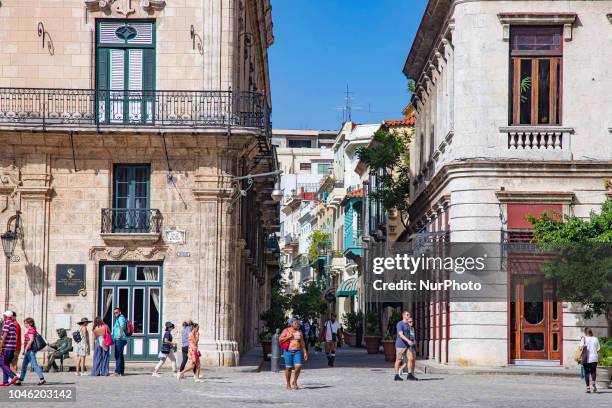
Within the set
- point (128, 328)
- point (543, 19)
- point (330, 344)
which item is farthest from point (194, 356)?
point (543, 19)

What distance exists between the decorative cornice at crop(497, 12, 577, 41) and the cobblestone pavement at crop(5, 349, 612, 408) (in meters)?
8.67

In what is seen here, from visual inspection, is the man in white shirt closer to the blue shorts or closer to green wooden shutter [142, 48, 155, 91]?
green wooden shutter [142, 48, 155, 91]

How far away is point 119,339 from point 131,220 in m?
3.51

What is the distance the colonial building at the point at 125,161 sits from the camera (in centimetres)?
3108

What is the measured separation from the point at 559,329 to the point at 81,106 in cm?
1321

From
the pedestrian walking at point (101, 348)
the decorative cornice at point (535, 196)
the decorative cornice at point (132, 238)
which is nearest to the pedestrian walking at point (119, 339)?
the pedestrian walking at point (101, 348)

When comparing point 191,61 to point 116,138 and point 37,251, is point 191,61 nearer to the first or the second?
point 116,138

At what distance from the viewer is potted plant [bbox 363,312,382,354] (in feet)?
160

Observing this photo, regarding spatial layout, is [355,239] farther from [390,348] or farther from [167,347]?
[167,347]

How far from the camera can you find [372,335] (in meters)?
48.9

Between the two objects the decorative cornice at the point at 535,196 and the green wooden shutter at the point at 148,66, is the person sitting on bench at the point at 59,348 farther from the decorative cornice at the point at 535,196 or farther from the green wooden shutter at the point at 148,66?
the decorative cornice at the point at 535,196

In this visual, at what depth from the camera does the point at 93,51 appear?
104 ft

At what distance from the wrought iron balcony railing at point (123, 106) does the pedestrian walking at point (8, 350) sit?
26.7ft

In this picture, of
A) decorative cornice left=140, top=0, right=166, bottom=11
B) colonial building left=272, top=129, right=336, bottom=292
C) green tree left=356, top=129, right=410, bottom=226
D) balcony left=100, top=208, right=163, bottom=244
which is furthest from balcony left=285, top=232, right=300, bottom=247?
balcony left=100, top=208, right=163, bottom=244
